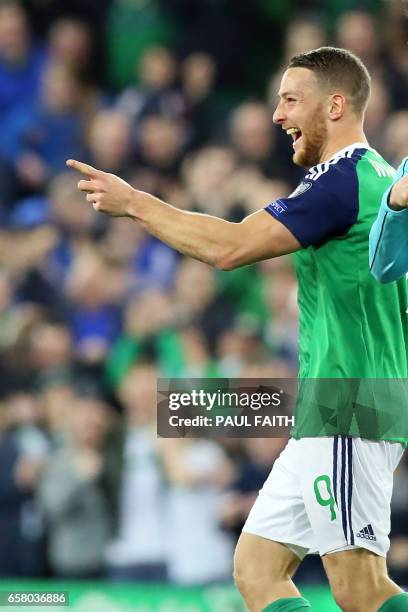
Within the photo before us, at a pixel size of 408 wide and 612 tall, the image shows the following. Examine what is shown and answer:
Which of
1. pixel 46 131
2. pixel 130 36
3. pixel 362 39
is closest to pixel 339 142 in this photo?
pixel 362 39

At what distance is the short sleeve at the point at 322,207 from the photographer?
337 cm

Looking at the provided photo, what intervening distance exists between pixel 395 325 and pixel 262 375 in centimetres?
311

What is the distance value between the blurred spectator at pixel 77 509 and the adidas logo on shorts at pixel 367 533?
3286mm

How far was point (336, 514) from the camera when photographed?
3.42m

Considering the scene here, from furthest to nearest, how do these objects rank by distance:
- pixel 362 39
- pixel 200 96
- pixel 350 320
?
1. pixel 200 96
2. pixel 362 39
3. pixel 350 320

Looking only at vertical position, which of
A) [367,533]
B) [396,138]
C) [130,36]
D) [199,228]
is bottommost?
[367,533]

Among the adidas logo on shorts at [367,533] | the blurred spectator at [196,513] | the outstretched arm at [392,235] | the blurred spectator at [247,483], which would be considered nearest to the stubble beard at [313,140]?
the outstretched arm at [392,235]

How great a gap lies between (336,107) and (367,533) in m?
1.31

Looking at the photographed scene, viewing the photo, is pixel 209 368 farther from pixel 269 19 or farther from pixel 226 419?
pixel 269 19

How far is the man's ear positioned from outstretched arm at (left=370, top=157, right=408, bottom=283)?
0.54 metres

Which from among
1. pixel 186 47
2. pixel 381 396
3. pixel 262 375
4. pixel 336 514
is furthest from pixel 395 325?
pixel 186 47

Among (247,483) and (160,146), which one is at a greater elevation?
(160,146)

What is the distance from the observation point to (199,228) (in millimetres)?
3438

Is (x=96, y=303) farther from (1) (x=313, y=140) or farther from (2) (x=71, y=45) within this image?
(1) (x=313, y=140)
